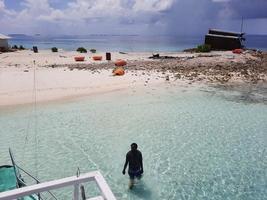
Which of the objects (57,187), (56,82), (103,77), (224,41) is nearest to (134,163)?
(57,187)

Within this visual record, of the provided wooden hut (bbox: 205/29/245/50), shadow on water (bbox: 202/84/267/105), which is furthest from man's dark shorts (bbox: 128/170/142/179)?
wooden hut (bbox: 205/29/245/50)

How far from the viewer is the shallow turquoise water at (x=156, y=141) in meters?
11.0

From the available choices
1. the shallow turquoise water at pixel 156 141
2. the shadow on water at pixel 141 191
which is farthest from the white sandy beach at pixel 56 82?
the shadow on water at pixel 141 191

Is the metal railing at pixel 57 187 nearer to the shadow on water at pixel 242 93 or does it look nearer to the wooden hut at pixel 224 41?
the shadow on water at pixel 242 93

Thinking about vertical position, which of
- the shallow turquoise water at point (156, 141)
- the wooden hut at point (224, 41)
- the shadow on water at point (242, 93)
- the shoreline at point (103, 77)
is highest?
the wooden hut at point (224, 41)

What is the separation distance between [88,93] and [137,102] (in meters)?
4.39

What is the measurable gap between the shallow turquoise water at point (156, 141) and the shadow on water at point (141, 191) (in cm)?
3

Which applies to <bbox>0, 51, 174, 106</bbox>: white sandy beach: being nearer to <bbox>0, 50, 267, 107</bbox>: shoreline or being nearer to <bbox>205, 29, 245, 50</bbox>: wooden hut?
<bbox>0, 50, 267, 107</bbox>: shoreline

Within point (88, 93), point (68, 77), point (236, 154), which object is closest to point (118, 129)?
point (236, 154)

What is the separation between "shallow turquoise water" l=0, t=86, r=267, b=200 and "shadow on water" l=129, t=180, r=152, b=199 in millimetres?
34

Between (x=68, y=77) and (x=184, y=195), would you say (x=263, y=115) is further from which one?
(x=68, y=77)

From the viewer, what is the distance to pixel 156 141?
14883 mm

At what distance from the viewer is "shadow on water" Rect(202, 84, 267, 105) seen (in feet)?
73.3

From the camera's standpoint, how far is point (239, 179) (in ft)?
37.0
